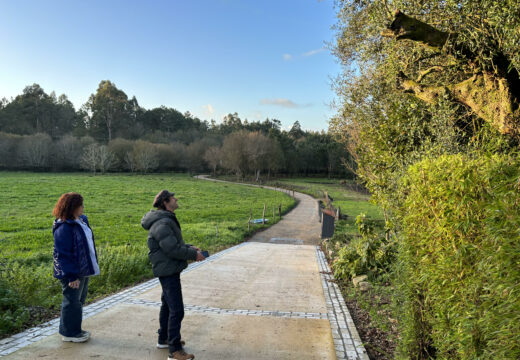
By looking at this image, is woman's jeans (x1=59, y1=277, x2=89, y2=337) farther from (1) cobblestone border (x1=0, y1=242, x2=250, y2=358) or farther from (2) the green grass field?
(2) the green grass field

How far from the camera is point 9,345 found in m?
3.78

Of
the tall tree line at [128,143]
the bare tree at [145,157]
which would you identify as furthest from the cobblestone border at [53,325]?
the bare tree at [145,157]

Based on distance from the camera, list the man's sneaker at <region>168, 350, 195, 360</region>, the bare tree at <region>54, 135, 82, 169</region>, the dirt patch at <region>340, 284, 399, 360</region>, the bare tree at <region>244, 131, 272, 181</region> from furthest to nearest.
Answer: the bare tree at <region>54, 135, 82, 169</region> < the bare tree at <region>244, 131, 272, 181</region> < the dirt patch at <region>340, 284, 399, 360</region> < the man's sneaker at <region>168, 350, 195, 360</region>

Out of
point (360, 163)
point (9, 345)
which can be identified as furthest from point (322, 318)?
point (360, 163)

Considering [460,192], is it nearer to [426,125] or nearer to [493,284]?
[493,284]

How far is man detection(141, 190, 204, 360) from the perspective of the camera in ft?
11.8

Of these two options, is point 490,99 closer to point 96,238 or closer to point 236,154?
point 96,238

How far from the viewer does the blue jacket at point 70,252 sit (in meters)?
3.84

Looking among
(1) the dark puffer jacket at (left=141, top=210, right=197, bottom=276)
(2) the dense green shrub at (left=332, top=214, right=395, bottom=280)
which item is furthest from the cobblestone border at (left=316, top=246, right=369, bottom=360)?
(1) the dark puffer jacket at (left=141, top=210, right=197, bottom=276)

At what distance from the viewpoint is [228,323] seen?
4.57 meters

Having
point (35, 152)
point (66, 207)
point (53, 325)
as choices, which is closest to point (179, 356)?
point (53, 325)

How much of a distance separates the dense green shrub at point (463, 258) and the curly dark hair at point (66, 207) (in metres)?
3.77

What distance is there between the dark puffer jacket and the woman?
0.90 m

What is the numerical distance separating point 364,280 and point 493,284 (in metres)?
4.80
